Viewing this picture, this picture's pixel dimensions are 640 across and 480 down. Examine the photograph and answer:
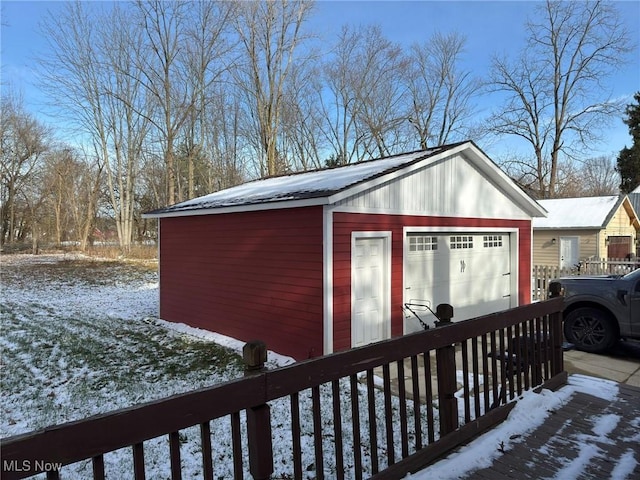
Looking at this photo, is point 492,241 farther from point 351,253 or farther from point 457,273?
point 351,253

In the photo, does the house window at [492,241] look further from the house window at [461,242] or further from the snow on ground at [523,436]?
the snow on ground at [523,436]

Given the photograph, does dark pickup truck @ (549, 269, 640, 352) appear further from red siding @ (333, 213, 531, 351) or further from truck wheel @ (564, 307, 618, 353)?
red siding @ (333, 213, 531, 351)

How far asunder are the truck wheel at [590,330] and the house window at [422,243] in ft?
8.33

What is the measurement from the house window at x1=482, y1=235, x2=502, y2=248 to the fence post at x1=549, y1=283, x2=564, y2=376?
499cm

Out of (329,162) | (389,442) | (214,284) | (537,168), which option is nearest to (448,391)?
(389,442)

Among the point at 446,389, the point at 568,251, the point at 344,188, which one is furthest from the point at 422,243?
the point at 568,251

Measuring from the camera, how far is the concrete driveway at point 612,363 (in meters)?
5.60

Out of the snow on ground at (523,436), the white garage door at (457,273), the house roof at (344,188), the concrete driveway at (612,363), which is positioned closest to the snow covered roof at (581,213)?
the house roof at (344,188)

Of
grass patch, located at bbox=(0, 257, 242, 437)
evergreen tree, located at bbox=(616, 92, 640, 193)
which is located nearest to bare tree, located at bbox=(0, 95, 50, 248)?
grass patch, located at bbox=(0, 257, 242, 437)

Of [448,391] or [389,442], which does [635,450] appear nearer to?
[448,391]

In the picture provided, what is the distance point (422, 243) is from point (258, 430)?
637 centimetres

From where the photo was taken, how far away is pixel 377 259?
722cm

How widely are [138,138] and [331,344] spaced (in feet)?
83.3

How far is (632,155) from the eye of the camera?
34.8m
